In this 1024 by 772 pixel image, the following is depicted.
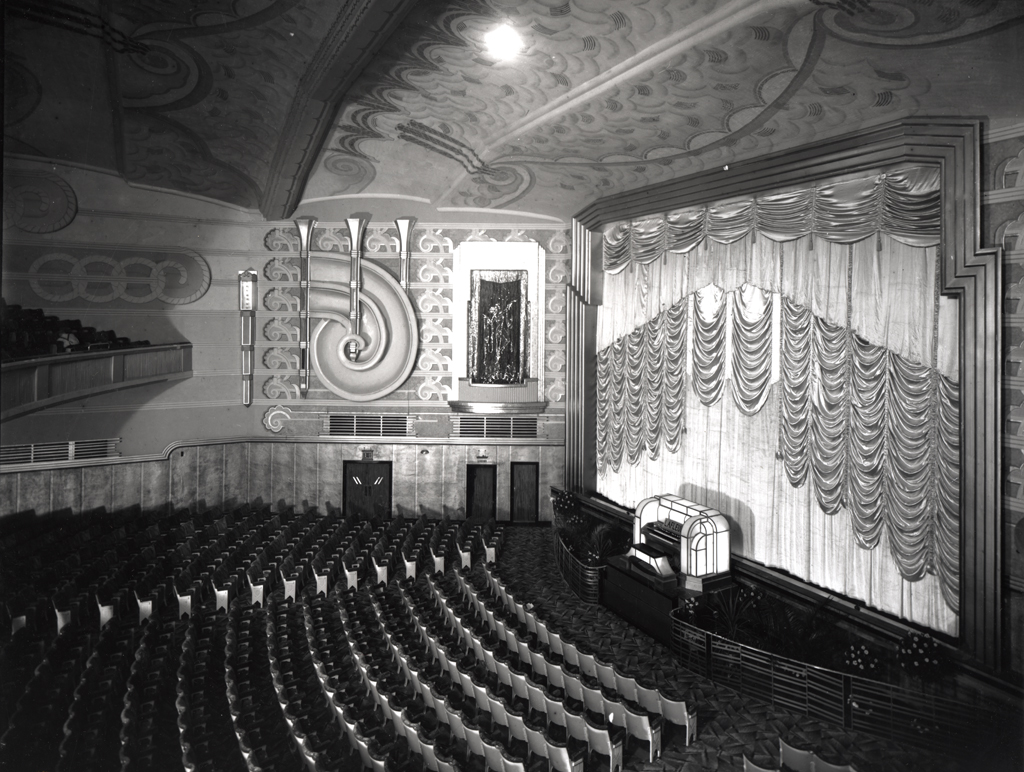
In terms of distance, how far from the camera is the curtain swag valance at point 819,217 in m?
7.76

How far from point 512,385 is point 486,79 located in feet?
25.9

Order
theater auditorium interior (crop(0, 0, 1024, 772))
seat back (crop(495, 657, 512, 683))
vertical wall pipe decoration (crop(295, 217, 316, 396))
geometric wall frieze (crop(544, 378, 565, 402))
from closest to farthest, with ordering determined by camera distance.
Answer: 1. theater auditorium interior (crop(0, 0, 1024, 772))
2. seat back (crop(495, 657, 512, 683))
3. vertical wall pipe decoration (crop(295, 217, 316, 396))
4. geometric wall frieze (crop(544, 378, 565, 402))

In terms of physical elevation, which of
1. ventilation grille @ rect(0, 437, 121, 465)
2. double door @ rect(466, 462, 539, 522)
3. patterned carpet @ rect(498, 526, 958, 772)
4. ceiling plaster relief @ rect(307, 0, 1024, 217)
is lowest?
patterned carpet @ rect(498, 526, 958, 772)

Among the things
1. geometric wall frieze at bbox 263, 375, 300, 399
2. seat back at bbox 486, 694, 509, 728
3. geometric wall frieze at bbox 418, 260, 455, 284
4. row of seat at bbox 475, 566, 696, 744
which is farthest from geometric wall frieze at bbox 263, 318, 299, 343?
seat back at bbox 486, 694, 509, 728

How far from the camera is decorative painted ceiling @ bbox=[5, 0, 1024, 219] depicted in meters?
6.34

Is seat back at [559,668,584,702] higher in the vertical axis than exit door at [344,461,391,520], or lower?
lower

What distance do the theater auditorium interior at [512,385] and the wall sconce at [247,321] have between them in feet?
0.31

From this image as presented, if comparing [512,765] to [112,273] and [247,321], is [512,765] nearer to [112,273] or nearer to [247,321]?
[112,273]

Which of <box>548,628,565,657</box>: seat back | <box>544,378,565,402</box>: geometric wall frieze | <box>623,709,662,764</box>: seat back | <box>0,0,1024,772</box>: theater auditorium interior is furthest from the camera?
<box>544,378,565,402</box>: geometric wall frieze

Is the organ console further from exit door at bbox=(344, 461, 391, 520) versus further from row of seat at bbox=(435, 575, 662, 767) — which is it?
exit door at bbox=(344, 461, 391, 520)

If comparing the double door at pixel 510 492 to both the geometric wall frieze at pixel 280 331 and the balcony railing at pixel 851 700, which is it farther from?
the balcony railing at pixel 851 700

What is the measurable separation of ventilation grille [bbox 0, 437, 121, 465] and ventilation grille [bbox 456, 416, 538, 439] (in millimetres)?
7285

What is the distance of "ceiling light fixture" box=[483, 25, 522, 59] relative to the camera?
282 inches

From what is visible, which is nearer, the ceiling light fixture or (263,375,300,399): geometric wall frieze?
the ceiling light fixture
